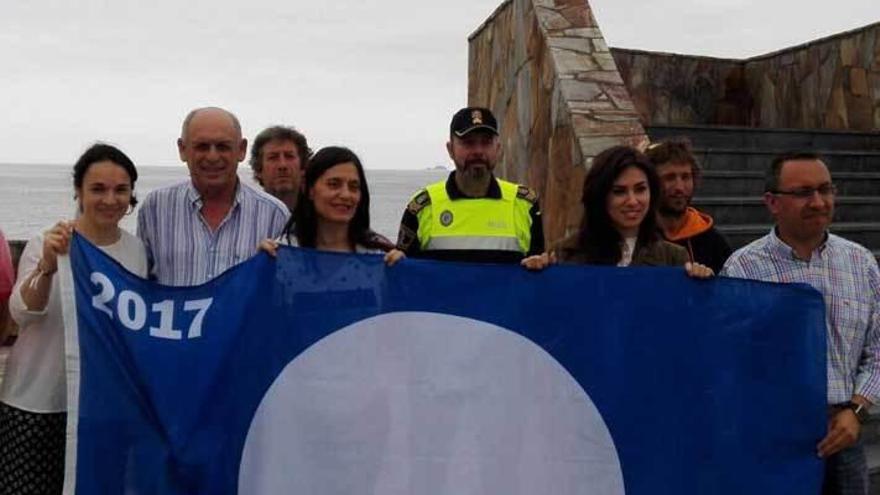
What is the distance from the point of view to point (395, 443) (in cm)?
335

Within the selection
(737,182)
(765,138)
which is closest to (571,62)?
(737,182)

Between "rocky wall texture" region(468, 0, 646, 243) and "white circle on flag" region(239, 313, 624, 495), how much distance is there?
2819 millimetres

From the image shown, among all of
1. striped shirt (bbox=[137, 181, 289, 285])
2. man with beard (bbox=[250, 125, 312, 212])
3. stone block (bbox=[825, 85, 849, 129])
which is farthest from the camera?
stone block (bbox=[825, 85, 849, 129])

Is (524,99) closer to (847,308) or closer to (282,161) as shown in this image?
(282,161)

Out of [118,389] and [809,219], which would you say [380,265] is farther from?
[809,219]

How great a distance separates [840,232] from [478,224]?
Answer: 11.1 feet

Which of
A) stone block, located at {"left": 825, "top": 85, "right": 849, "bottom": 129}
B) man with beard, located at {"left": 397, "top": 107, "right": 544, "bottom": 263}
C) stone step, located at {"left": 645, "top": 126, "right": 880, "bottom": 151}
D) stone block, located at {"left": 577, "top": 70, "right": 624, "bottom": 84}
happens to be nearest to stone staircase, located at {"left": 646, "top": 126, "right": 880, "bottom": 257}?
stone step, located at {"left": 645, "top": 126, "right": 880, "bottom": 151}

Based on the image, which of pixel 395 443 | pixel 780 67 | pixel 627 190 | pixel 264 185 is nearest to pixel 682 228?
pixel 627 190

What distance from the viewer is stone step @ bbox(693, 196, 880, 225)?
6.39 m

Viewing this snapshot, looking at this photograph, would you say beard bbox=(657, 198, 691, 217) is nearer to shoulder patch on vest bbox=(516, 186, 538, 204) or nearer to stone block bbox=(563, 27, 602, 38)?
shoulder patch on vest bbox=(516, 186, 538, 204)

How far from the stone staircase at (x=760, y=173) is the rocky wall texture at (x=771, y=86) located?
0.82 meters

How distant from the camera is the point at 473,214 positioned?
4.07 meters

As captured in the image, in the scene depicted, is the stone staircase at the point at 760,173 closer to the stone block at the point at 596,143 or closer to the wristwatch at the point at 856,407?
the stone block at the point at 596,143

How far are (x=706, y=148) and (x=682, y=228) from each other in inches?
141
